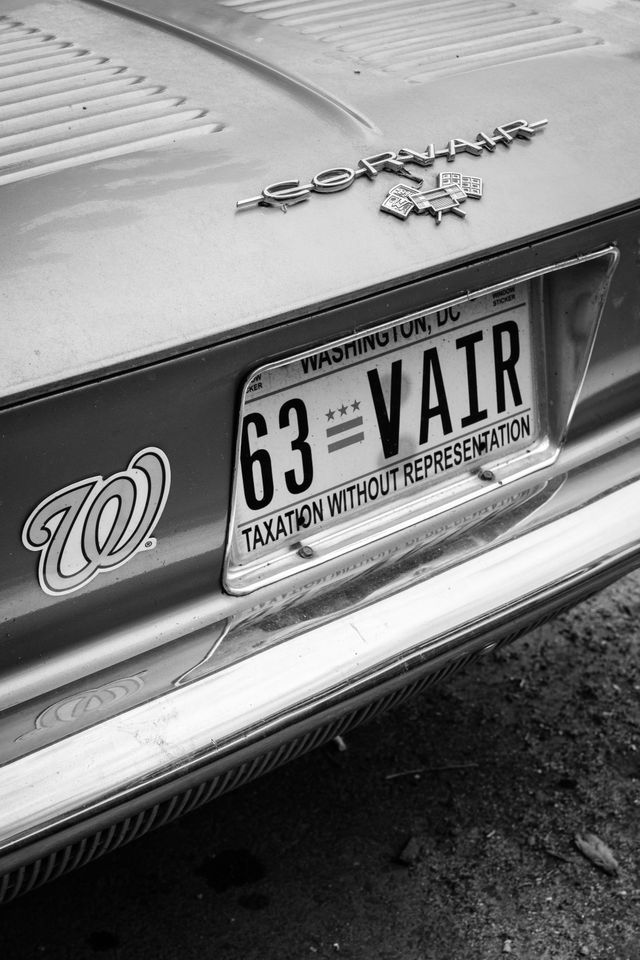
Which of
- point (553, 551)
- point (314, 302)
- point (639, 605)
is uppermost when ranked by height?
point (314, 302)

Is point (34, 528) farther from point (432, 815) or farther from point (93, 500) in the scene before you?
point (432, 815)

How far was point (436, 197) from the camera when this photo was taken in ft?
6.13

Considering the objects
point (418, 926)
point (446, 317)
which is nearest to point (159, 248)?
point (446, 317)

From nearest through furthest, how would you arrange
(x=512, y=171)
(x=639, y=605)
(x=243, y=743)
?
(x=243, y=743) < (x=512, y=171) < (x=639, y=605)

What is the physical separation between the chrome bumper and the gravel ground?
0.73 meters

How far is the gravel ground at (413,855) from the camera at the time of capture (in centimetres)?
228

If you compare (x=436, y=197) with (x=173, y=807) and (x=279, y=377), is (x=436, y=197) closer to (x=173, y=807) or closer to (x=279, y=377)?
(x=279, y=377)

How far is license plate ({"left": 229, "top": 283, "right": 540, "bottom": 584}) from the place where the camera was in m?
1.84

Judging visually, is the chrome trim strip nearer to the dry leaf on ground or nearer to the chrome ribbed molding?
the chrome ribbed molding

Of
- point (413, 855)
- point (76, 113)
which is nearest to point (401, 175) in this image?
point (76, 113)

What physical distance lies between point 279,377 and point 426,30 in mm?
987

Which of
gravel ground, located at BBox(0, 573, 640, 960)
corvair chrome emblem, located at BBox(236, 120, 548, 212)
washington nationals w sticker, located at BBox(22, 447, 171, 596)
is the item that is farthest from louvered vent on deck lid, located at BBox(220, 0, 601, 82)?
gravel ground, located at BBox(0, 573, 640, 960)

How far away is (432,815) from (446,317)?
124 cm

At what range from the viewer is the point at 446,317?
6.53 ft
